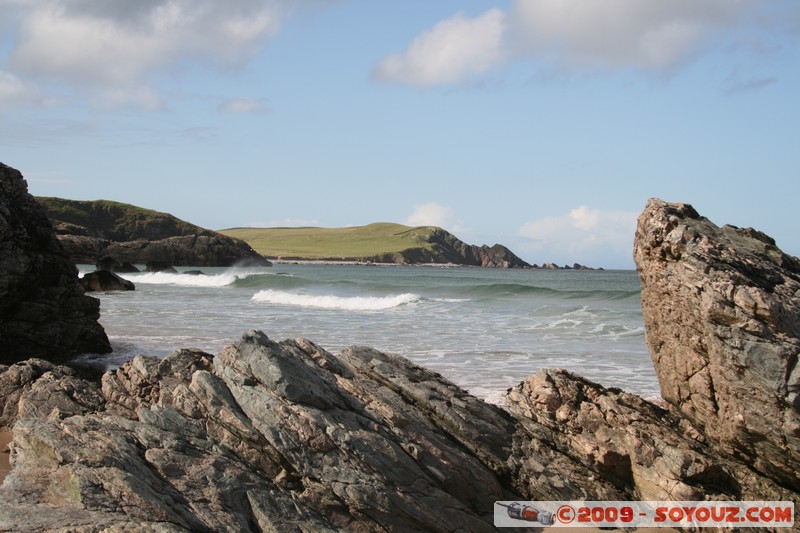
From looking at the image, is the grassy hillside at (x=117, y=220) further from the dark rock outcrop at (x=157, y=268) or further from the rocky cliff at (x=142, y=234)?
the dark rock outcrop at (x=157, y=268)

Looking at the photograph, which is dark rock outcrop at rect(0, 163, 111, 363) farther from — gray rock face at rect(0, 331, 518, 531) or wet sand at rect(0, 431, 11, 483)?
gray rock face at rect(0, 331, 518, 531)

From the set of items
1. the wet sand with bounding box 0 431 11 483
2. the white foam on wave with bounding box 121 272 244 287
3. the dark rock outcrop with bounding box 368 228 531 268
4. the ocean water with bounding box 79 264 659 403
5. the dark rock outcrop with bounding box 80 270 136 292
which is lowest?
the wet sand with bounding box 0 431 11 483

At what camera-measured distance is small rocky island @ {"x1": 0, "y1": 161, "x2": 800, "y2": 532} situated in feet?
21.6

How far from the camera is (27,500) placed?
5.96 m

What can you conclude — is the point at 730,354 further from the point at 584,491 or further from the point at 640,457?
the point at 584,491

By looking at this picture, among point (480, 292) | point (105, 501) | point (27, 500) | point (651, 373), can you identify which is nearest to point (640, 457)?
point (105, 501)

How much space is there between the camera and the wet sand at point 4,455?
8.13 metres

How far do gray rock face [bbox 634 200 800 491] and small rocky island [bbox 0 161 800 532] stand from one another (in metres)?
0.02

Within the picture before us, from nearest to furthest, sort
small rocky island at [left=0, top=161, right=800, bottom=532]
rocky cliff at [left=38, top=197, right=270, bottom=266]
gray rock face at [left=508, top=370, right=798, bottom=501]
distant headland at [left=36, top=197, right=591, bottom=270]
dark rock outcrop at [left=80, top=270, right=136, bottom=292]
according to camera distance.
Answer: small rocky island at [left=0, top=161, right=800, bottom=532] < gray rock face at [left=508, top=370, right=798, bottom=501] < dark rock outcrop at [left=80, top=270, right=136, bottom=292] < distant headland at [left=36, top=197, right=591, bottom=270] < rocky cliff at [left=38, top=197, right=270, bottom=266]

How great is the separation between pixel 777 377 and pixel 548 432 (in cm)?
272

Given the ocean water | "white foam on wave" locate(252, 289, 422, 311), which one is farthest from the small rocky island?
"white foam on wave" locate(252, 289, 422, 311)

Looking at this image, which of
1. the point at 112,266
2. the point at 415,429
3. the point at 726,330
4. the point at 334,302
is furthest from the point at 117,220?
the point at 726,330

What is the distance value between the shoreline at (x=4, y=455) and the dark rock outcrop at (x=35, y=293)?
5256mm

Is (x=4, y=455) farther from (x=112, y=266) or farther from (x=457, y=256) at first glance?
(x=457, y=256)
